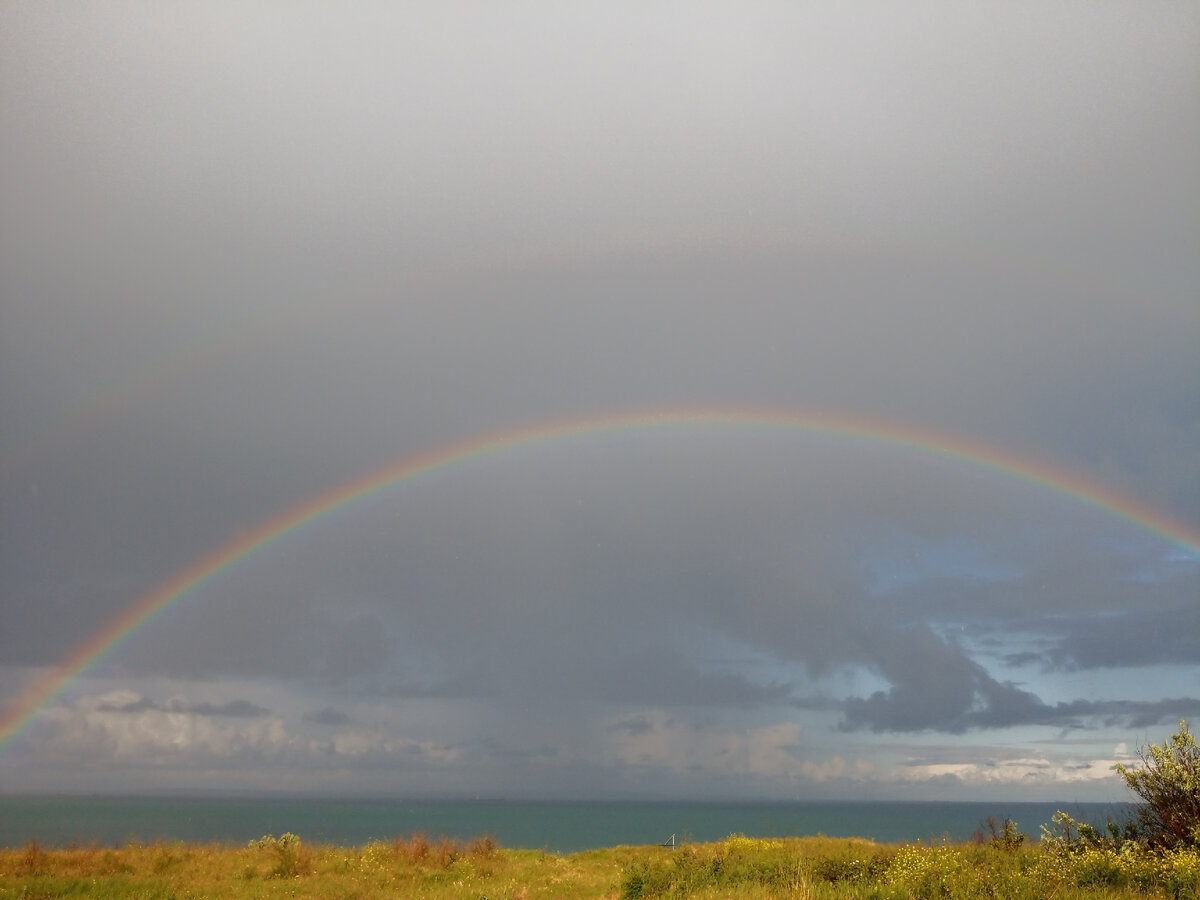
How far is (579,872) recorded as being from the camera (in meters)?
26.8

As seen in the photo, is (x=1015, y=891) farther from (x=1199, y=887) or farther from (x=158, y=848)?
(x=158, y=848)

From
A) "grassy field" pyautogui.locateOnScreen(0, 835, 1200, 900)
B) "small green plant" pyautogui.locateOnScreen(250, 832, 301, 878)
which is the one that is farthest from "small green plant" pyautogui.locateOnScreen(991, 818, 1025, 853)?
"small green plant" pyautogui.locateOnScreen(250, 832, 301, 878)

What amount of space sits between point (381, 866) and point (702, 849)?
9.77 metres

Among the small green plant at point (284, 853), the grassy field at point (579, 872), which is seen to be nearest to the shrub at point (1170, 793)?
the grassy field at point (579, 872)

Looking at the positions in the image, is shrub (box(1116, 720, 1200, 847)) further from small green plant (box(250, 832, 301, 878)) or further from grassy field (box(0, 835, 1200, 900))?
small green plant (box(250, 832, 301, 878))

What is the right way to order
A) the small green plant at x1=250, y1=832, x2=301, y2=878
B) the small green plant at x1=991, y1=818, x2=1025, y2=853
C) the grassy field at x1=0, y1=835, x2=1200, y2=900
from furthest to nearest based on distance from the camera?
the small green plant at x1=250, y1=832, x2=301, y2=878, the small green plant at x1=991, y1=818, x2=1025, y2=853, the grassy field at x1=0, y1=835, x2=1200, y2=900

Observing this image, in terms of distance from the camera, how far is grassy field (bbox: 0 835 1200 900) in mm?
15281

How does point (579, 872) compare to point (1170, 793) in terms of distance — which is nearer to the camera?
point (1170, 793)

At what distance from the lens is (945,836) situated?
2047cm

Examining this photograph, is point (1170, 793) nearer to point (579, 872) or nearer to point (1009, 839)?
point (1009, 839)

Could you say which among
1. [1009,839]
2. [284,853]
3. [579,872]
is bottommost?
[579,872]

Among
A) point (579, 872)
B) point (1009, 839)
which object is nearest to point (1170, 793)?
point (1009, 839)

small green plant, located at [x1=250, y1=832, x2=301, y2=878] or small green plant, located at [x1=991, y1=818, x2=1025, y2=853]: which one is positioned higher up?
small green plant, located at [x1=991, y1=818, x2=1025, y2=853]

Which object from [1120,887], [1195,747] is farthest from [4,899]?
[1195,747]
